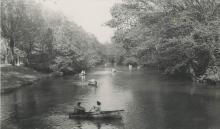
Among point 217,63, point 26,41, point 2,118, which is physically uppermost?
point 26,41

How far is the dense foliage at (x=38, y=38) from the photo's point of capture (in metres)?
82.5

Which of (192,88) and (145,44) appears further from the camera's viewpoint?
(145,44)

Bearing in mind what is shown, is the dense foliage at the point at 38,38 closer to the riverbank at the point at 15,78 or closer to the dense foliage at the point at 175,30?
the riverbank at the point at 15,78

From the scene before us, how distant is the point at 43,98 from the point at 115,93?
11.3m

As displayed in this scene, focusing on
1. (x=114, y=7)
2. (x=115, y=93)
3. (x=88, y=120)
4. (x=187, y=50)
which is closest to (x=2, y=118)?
(x=88, y=120)

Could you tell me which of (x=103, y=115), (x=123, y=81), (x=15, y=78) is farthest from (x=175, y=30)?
(x=103, y=115)

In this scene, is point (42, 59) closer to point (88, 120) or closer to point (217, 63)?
point (217, 63)

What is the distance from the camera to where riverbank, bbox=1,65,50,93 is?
211 feet

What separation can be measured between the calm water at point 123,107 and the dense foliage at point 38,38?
26576mm

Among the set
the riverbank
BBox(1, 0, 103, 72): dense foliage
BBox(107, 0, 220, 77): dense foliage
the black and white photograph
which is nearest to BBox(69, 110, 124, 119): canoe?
the black and white photograph

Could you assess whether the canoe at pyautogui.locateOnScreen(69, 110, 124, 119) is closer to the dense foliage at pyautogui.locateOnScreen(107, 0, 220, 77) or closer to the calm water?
the calm water

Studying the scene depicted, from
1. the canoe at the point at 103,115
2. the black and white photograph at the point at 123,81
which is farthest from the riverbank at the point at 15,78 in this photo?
the canoe at the point at 103,115

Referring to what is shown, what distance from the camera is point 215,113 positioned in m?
37.2

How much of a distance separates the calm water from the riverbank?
4458 mm
